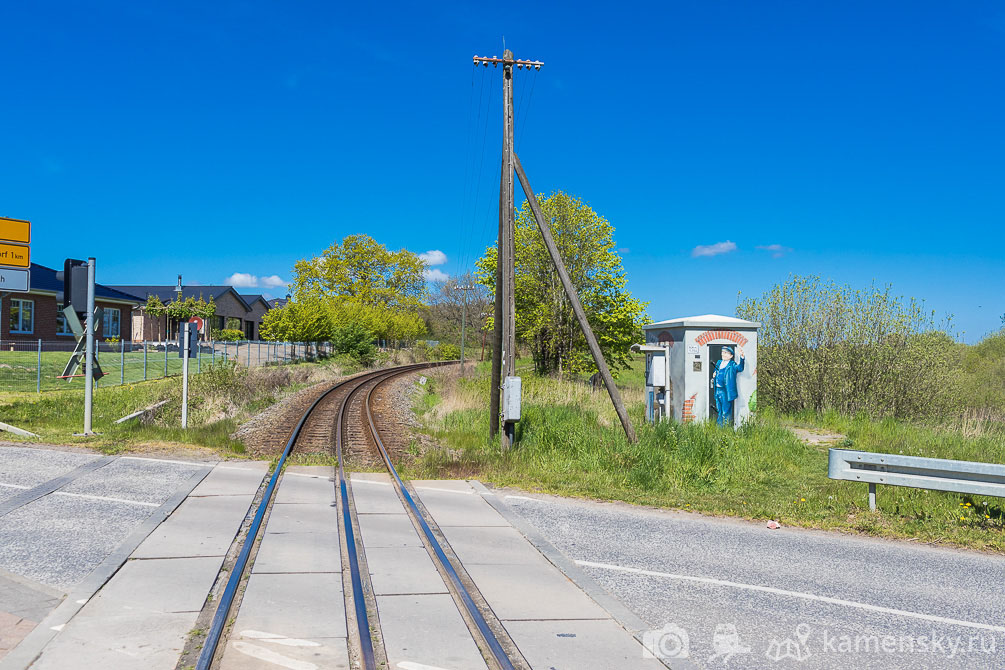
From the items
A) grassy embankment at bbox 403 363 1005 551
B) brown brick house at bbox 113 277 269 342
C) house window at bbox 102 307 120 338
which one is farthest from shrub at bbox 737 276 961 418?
brown brick house at bbox 113 277 269 342

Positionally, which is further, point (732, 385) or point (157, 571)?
point (732, 385)

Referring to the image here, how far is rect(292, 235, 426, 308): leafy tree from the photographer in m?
75.1

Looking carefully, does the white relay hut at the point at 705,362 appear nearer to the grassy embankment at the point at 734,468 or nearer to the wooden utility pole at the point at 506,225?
the grassy embankment at the point at 734,468

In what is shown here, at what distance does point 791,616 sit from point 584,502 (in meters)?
4.33

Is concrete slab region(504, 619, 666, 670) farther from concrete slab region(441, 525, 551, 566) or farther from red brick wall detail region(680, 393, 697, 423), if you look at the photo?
red brick wall detail region(680, 393, 697, 423)

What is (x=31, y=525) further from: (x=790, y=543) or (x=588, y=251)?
(x=588, y=251)

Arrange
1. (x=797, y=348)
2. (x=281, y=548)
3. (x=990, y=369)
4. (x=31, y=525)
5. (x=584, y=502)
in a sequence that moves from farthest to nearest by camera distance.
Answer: (x=990, y=369) → (x=797, y=348) → (x=584, y=502) → (x=31, y=525) → (x=281, y=548)

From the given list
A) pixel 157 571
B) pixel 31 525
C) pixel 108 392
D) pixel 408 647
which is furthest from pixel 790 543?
pixel 108 392

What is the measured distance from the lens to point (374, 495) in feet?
31.3

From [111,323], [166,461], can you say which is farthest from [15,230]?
[111,323]

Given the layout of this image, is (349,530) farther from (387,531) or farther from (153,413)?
(153,413)

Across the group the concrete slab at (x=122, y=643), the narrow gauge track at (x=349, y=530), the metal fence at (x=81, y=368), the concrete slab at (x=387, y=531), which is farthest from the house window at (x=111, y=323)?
the concrete slab at (x=122, y=643)

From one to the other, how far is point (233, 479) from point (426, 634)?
6.46 metres

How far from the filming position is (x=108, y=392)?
22453mm
